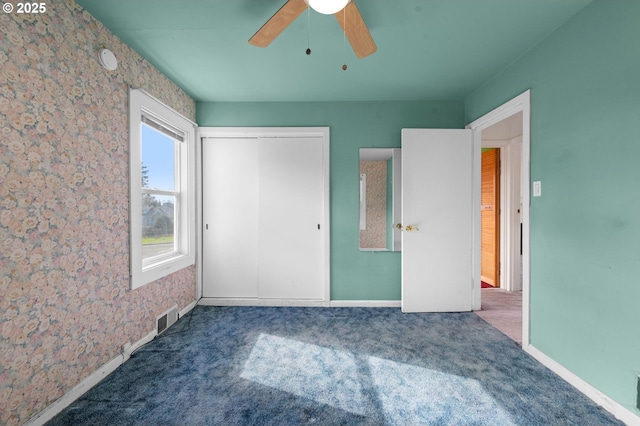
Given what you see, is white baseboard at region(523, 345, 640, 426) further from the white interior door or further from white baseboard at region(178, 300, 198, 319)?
white baseboard at region(178, 300, 198, 319)

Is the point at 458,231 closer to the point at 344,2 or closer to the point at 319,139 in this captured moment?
the point at 319,139

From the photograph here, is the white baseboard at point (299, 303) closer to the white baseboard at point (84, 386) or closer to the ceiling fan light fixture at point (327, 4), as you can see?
the white baseboard at point (84, 386)

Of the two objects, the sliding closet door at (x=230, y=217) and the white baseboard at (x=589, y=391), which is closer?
the white baseboard at (x=589, y=391)

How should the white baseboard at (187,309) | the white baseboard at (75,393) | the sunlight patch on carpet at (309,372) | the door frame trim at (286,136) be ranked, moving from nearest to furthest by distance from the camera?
1. the white baseboard at (75,393)
2. the sunlight patch on carpet at (309,372)
3. the white baseboard at (187,309)
4. the door frame trim at (286,136)

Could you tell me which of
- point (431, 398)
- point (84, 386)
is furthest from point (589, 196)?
point (84, 386)

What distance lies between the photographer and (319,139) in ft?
10.2

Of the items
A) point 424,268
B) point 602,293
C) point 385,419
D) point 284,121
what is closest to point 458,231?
point 424,268

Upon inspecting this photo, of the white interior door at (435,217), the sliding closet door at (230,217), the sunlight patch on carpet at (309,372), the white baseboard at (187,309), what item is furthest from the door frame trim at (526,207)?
the white baseboard at (187,309)

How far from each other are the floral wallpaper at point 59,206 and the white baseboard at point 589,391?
3209mm

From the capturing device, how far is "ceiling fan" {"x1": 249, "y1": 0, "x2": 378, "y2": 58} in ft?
4.22

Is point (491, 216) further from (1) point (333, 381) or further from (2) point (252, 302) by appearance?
(2) point (252, 302)

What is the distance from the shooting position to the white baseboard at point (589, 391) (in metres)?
1.41

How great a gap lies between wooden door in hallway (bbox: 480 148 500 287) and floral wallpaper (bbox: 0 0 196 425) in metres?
4.57

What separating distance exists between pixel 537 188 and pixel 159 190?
11.1 ft
